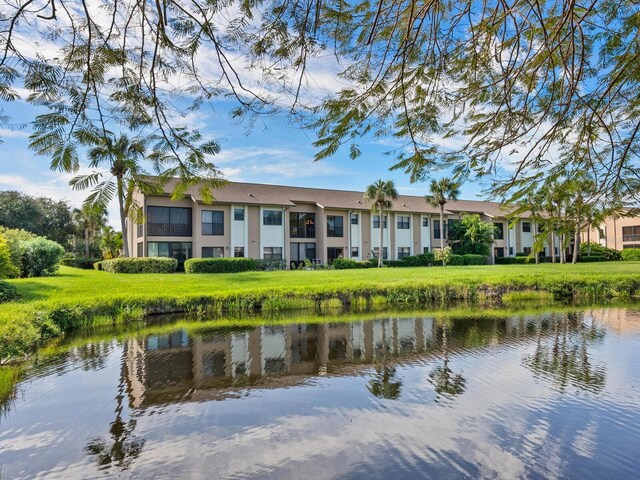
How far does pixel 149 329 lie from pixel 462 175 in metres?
11.2

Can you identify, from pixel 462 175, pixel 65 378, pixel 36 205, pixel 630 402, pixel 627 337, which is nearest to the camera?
pixel 462 175

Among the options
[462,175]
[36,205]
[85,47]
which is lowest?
[462,175]

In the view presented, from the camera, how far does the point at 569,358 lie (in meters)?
8.95

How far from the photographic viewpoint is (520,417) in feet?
19.3

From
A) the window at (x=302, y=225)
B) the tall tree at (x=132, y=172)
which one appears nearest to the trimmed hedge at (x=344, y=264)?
the window at (x=302, y=225)

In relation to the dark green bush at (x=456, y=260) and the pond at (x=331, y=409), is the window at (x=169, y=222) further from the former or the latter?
the dark green bush at (x=456, y=260)

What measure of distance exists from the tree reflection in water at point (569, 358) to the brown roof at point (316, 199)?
988 inches

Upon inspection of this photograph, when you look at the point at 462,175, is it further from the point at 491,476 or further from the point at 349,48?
the point at 491,476

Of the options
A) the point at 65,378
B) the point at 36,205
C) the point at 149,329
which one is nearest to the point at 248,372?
the point at 65,378

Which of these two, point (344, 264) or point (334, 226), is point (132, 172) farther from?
point (334, 226)

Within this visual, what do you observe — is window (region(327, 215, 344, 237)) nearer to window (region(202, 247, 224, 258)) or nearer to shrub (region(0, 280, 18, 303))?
window (region(202, 247, 224, 258))

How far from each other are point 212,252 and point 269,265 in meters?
4.82

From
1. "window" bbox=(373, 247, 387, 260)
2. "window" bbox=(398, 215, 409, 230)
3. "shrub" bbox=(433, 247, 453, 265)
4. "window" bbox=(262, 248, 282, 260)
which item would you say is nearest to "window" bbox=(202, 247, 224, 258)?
"window" bbox=(262, 248, 282, 260)

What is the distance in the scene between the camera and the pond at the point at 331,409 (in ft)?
15.7
